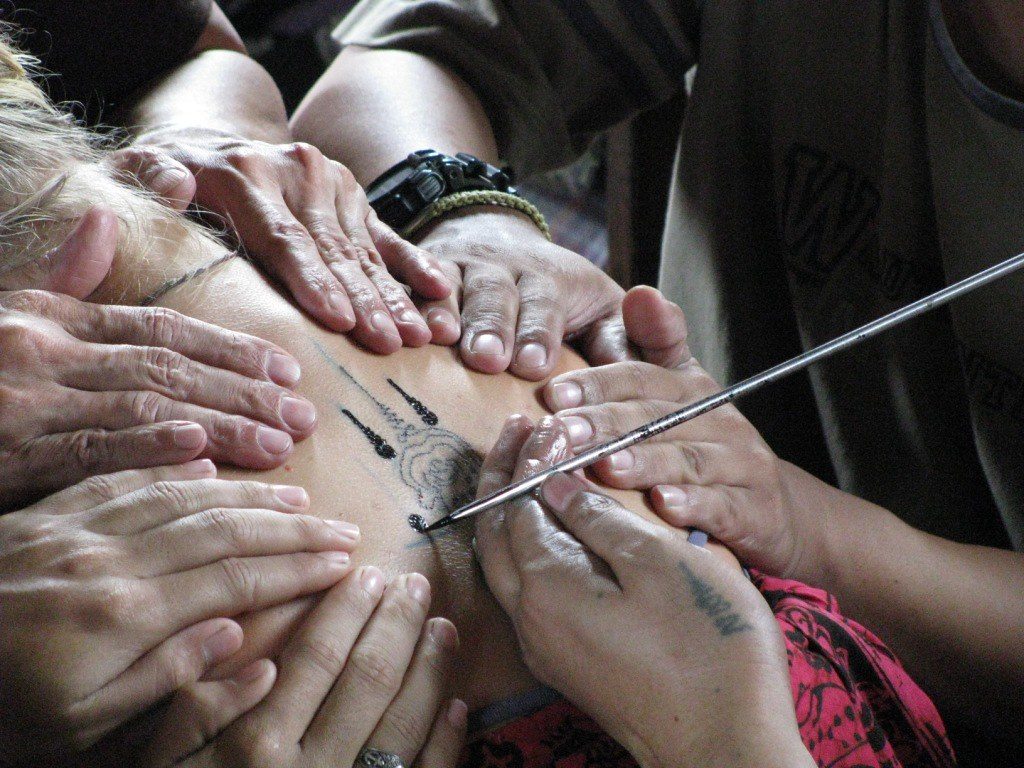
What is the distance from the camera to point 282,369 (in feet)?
2.54

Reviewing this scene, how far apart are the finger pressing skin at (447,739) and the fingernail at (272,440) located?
0.25 metres

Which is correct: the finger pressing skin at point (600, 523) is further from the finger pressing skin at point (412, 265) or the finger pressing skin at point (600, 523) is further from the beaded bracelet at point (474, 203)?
the beaded bracelet at point (474, 203)

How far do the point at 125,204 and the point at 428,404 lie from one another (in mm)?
351

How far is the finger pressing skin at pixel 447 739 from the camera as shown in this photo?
2.17ft

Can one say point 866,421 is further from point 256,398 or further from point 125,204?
point 125,204

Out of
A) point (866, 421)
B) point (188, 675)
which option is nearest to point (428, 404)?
point (188, 675)

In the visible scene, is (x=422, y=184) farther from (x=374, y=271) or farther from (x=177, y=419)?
(x=177, y=419)

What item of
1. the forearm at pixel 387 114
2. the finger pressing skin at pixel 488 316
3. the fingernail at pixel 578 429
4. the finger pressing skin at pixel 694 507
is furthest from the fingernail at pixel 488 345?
the forearm at pixel 387 114

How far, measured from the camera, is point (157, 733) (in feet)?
2.02

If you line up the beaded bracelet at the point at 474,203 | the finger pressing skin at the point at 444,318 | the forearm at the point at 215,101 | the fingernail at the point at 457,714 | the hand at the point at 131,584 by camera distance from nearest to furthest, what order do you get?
the hand at the point at 131,584 → the fingernail at the point at 457,714 → the finger pressing skin at the point at 444,318 → the beaded bracelet at the point at 474,203 → the forearm at the point at 215,101

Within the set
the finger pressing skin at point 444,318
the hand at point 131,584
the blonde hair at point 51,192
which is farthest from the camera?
the finger pressing skin at point 444,318

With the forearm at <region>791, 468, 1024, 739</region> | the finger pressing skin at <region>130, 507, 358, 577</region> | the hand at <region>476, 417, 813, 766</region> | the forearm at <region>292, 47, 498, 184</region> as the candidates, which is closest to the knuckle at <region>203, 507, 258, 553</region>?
the finger pressing skin at <region>130, 507, 358, 577</region>

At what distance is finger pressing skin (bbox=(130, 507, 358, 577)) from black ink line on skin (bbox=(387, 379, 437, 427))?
17 centimetres

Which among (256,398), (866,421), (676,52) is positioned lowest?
(866,421)
